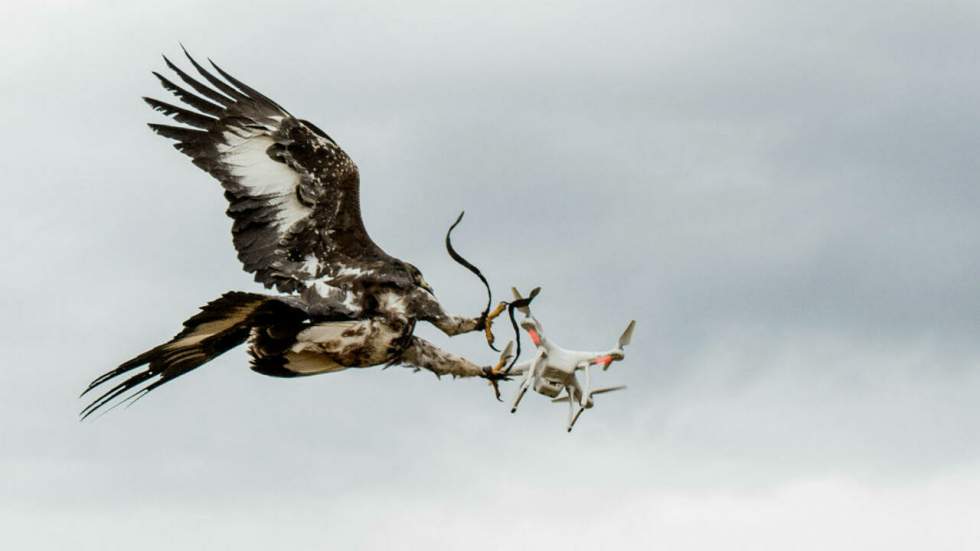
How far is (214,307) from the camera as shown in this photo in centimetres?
2448

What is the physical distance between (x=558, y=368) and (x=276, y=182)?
4.90 metres

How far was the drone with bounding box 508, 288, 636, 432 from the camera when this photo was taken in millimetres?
25359

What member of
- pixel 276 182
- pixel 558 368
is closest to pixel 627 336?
pixel 558 368

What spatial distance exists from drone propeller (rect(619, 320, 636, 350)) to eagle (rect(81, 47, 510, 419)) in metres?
1.55

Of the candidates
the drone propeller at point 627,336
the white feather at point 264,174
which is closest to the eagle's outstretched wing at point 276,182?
the white feather at point 264,174

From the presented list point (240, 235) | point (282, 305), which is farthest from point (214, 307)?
point (240, 235)

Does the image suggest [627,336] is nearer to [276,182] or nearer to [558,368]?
[558,368]

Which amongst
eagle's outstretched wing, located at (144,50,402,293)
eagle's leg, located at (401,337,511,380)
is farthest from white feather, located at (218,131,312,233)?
eagle's leg, located at (401,337,511,380)

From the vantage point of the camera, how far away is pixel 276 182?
27297mm

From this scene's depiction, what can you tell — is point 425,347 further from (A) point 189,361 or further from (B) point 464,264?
(A) point 189,361

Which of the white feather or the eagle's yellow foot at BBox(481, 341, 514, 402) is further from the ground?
the white feather

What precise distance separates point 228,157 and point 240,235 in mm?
1164

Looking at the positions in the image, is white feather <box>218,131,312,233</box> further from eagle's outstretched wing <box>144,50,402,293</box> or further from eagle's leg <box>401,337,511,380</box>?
eagle's leg <box>401,337,511,380</box>

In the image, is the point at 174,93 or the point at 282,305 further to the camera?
the point at 174,93
